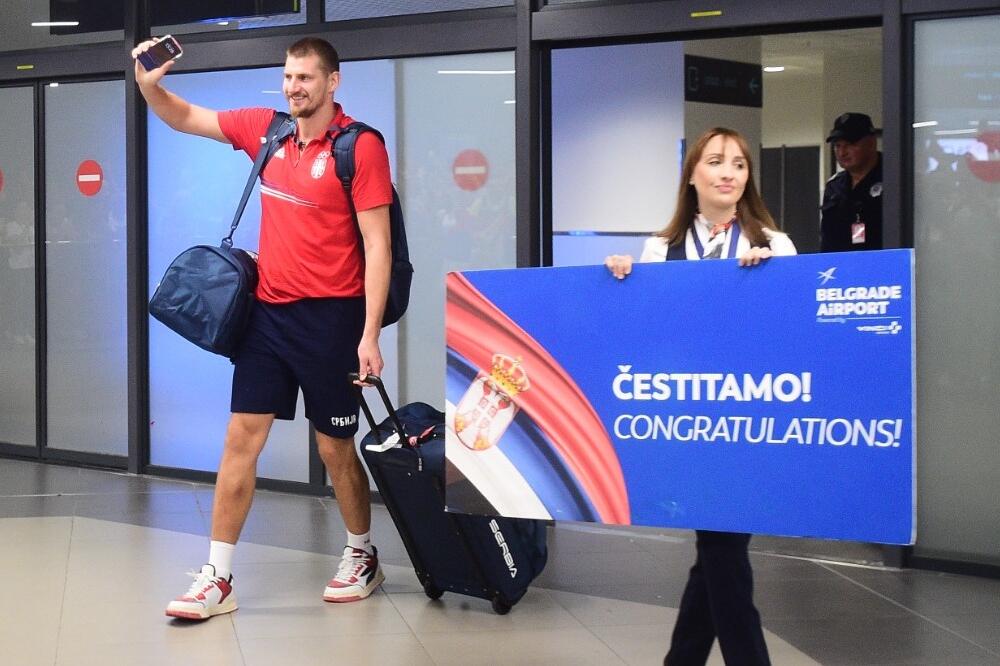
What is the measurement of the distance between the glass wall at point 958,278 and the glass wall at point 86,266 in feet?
15.6

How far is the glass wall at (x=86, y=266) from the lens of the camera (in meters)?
8.39

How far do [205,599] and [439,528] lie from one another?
2.72 ft

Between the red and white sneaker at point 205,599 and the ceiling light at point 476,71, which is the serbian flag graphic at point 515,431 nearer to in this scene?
the red and white sneaker at point 205,599

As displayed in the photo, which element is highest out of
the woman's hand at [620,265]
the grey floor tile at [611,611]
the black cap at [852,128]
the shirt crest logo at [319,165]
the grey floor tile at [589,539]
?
the black cap at [852,128]

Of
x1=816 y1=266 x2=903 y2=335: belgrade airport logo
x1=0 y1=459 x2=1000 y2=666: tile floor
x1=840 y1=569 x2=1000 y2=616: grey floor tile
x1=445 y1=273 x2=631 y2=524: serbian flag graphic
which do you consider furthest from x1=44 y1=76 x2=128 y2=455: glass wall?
x1=816 y1=266 x2=903 y2=335: belgrade airport logo

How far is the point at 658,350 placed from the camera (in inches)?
138

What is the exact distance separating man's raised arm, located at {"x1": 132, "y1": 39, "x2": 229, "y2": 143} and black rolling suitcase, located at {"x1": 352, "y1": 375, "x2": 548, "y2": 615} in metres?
1.10

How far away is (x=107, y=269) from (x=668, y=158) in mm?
3628

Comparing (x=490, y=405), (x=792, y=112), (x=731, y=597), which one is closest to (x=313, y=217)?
(x=490, y=405)

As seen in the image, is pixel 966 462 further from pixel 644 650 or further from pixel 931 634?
pixel 644 650

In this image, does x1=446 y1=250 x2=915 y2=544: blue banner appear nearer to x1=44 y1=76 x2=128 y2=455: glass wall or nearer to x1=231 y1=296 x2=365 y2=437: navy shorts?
x1=231 y1=296 x2=365 y2=437: navy shorts

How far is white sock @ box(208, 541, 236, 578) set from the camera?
4844 millimetres

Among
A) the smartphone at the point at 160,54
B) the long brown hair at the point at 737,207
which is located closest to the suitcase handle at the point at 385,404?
the smartphone at the point at 160,54

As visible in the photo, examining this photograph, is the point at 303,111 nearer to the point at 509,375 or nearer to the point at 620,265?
the point at 509,375
